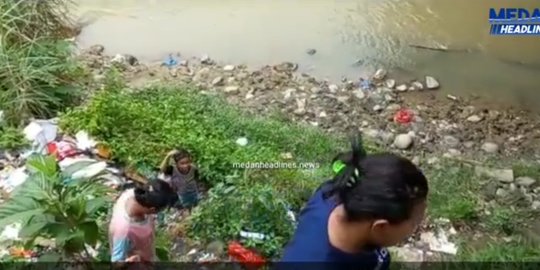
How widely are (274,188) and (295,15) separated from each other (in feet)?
5.18

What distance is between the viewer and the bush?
259cm

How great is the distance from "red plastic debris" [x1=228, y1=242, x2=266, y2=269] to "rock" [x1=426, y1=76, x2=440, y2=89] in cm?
149

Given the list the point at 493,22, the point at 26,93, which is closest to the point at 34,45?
the point at 26,93

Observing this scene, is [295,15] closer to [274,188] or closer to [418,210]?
[274,188]

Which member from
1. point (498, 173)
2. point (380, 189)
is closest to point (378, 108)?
point (498, 173)

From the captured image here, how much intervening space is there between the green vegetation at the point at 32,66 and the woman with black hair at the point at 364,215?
6.51ft

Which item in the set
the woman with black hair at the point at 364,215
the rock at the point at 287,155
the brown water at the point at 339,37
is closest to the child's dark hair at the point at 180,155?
the rock at the point at 287,155

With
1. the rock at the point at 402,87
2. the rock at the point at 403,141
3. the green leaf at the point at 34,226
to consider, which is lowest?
the rock at the point at 403,141

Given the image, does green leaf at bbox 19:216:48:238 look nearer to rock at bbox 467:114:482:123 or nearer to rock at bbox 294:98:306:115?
rock at bbox 294:98:306:115

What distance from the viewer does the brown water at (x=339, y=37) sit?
3.74m

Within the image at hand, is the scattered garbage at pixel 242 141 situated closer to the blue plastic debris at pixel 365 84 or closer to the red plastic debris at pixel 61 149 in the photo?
the red plastic debris at pixel 61 149

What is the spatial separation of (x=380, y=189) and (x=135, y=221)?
3.03 ft

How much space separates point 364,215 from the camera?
1.41m

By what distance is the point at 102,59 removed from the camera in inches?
150
